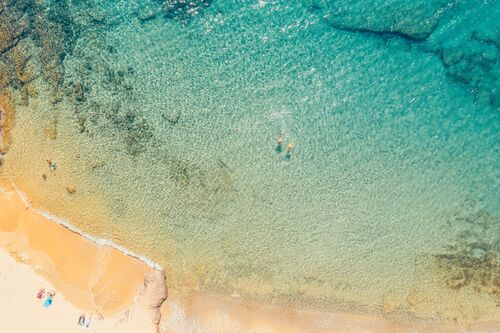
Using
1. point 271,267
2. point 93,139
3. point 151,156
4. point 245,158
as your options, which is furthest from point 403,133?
point 93,139

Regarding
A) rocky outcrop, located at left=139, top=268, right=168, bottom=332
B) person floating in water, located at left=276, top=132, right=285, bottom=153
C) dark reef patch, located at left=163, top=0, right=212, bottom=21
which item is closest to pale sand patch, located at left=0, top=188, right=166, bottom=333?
rocky outcrop, located at left=139, top=268, right=168, bottom=332

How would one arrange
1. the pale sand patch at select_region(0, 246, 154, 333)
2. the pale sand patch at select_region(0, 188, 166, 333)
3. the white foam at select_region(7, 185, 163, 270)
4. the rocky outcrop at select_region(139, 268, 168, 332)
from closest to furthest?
the pale sand patch at select_region(0, 246, 154, 333)
the pale sand patch at select_region(0, 188, 166, 333)
the rocky outcrop at select_region(139, 268, 168, 332)
the white foam at select_region(7, 185, 163, 270)

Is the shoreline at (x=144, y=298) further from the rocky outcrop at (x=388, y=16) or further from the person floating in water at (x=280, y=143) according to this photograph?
the rocky outcrop at (x=388, y=16)

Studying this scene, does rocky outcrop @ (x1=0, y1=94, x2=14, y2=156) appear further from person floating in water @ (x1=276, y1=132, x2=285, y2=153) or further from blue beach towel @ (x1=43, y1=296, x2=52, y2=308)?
person floating in water @ (x1=276, y1=132, x2=285, y2=153)

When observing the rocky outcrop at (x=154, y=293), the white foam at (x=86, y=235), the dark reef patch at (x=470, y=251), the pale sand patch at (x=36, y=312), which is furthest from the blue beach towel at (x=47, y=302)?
the dark reef patch at (x=470, y=251)

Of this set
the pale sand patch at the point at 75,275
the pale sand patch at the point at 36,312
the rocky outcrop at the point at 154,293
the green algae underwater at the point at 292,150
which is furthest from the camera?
the green algae underwater at the point at 292,150

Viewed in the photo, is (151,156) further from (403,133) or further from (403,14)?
(403,14)
